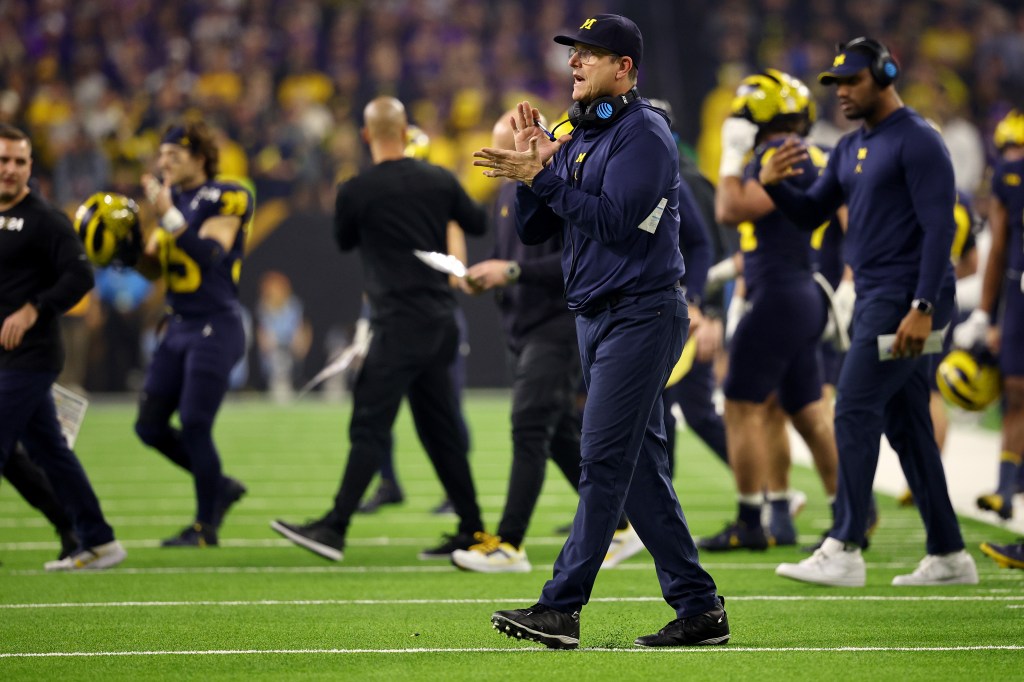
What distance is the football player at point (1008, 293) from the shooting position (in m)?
8.53

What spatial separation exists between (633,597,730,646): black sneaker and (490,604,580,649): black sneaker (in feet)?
0.99

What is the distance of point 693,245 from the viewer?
770 centimetres

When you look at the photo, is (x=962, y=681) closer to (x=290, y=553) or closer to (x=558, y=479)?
(x=290, y=553)

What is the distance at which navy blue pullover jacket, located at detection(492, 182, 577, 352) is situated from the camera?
24.2ft

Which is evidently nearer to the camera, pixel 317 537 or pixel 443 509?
pixel 317 537

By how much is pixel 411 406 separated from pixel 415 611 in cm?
207

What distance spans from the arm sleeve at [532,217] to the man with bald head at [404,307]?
2.37 metres

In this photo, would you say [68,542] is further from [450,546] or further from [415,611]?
[415,611]

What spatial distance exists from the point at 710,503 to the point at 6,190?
5.04 meters

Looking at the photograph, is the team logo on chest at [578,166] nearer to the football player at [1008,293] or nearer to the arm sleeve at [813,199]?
the arm sleeve at [813,199]

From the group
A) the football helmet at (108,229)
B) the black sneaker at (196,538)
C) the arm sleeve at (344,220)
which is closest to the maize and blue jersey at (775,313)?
the arm sleeve at (344,220)

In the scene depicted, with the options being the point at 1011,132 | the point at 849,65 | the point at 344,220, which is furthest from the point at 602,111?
the point at 1011,132

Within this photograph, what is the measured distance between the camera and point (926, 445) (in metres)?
6.57

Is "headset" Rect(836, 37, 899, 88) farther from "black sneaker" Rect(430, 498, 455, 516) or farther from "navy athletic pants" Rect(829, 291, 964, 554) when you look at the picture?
"black sneaker" Rect(430, 498, 455, 516)
